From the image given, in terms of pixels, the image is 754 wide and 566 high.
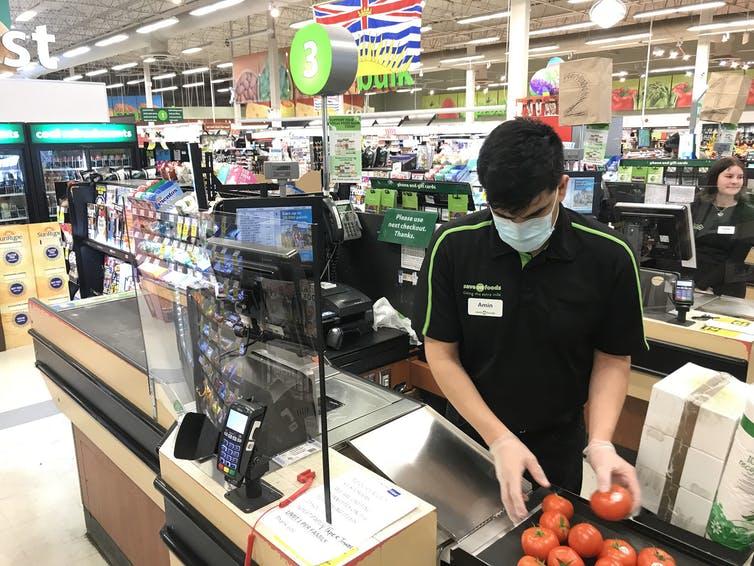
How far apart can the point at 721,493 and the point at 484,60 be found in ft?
61.4

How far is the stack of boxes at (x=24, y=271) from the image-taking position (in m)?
6.18

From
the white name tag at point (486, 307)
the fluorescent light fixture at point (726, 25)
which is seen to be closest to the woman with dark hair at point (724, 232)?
the white name tag at point (486, 307)

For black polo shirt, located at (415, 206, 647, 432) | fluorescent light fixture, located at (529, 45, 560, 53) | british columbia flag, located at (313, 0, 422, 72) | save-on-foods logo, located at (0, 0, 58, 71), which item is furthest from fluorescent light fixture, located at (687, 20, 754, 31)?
black polo shirt, located at (415, 206, 647, 432)

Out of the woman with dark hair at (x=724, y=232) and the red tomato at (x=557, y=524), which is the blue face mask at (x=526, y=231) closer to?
the red tomato at (x=557, y=524)

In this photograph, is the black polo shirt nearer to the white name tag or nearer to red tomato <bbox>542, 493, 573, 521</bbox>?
the white name tag

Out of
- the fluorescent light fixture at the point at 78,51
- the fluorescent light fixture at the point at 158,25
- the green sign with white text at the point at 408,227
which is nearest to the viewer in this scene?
the green sign with white text at the point at 408,227

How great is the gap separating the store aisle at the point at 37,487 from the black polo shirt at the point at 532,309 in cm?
253

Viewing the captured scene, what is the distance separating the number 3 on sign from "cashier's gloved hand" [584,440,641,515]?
268cm

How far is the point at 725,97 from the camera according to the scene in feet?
19.5

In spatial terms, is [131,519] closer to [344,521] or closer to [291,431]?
[291,431]

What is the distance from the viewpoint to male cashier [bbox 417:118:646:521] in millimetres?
1528

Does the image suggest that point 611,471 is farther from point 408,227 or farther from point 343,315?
point 408,227

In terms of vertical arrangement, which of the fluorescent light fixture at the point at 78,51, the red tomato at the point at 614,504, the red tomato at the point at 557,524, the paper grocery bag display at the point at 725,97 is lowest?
the red tomato at the point at 557,524

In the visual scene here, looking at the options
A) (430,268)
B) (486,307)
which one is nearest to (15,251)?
(430,268)
